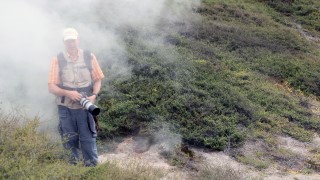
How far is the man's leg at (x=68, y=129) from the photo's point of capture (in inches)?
185

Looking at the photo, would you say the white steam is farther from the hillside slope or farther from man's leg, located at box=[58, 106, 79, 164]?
man's leg, located at box=[58, 106, 79, 164]

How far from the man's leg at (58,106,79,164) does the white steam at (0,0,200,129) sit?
190 cm

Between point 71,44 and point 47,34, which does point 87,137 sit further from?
point 47,34

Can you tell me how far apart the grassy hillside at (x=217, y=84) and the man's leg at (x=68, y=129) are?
6.83 ft

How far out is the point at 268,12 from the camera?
13.6 metres

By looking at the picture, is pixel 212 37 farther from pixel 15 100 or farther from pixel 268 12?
pixel 15 100

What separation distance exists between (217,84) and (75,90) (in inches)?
171

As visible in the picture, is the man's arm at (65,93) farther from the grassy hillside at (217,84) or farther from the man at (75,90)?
the grassy hillside at (217,84)

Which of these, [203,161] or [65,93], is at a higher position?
[65,93]

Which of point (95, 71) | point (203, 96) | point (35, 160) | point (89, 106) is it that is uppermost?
point (95, 71)

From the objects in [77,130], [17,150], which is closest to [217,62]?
[77,130]

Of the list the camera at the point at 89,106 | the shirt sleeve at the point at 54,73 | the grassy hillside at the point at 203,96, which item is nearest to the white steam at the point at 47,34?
the grassy hillside at the point at 203,96

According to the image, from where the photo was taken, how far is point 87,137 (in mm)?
4785

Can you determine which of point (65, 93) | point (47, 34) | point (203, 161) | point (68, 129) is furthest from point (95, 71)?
point (47, 34)
